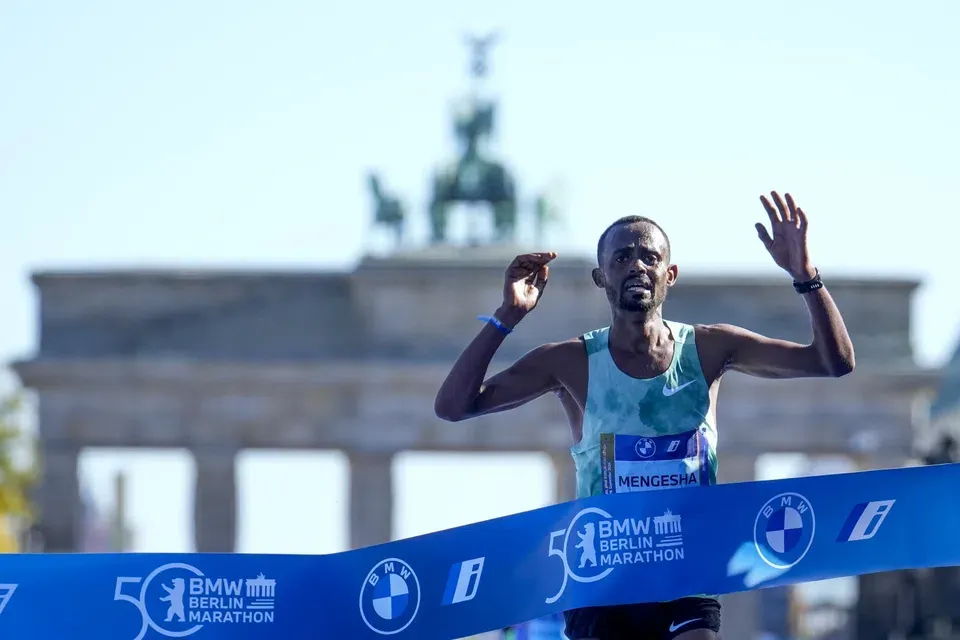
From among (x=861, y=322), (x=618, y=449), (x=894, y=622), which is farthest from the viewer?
(x=861, y=322)

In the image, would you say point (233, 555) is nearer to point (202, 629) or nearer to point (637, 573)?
point (202, 629)

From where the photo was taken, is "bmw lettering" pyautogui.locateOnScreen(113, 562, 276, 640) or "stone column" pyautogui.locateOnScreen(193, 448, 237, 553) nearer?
"bmw lettering" pyautogui.locateOnScreen(113, 562, 276, 640)

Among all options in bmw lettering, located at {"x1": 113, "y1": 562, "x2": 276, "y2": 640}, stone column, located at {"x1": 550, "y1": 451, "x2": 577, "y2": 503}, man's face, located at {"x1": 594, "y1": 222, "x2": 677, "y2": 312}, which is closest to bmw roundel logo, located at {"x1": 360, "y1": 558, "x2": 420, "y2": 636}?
bmw lettering, located at {"x1": 113, "y1": 562, "x2": 276, "y2": 640}

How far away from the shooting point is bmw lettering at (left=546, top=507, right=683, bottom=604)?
21.6ft

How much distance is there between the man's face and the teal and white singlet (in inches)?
7.5

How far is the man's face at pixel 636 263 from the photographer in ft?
21.6

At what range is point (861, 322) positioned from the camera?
4706 cm

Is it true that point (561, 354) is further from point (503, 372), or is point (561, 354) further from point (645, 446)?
point (645, 446)

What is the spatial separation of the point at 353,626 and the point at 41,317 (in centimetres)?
4120

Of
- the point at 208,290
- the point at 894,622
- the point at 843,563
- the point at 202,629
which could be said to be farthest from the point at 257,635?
the point at 208,290

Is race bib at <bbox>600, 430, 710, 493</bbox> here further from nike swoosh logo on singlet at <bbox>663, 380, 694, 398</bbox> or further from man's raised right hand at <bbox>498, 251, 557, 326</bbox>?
man's raised right hand at <bbox>498, 251, 557, 326</bbox>

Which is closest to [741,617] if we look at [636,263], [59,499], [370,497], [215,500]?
[370,497]

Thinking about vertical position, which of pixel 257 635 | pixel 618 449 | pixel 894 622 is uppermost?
pixel 618 449

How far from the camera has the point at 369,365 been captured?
4800cm
